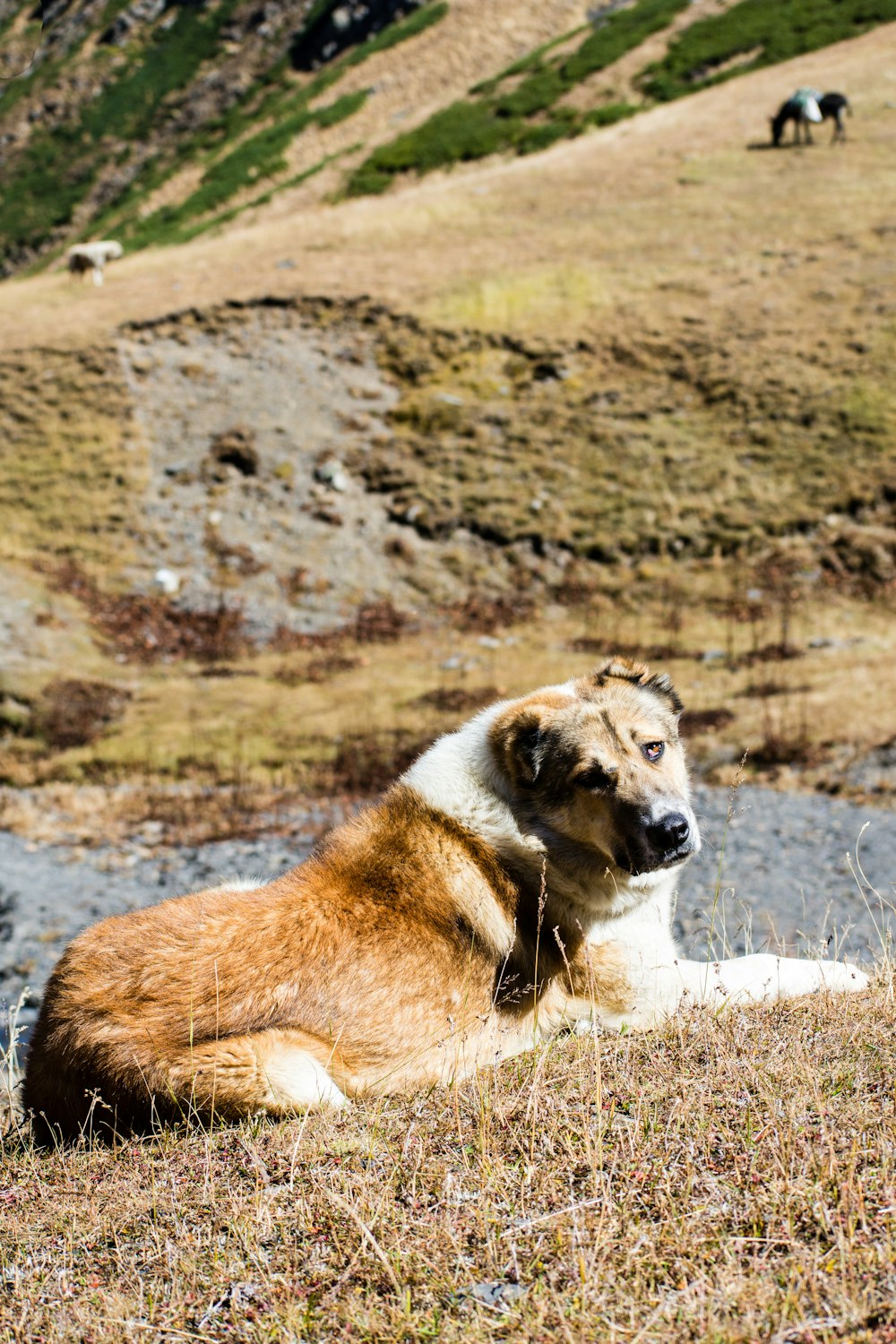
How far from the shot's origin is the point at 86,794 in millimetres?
15266

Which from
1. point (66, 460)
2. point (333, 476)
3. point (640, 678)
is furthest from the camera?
point (66, 460)

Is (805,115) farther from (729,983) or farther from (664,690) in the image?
(729,983)

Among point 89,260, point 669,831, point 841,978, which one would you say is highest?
point 89,260

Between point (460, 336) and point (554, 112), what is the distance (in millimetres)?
24414

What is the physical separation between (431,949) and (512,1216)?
1.47 metres

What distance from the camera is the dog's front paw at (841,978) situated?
519 cm

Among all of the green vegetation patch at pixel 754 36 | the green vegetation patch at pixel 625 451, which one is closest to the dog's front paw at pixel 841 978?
the green vegetation patch at pixel 625 451

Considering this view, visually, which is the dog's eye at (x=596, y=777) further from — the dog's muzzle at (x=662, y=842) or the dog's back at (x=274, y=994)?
the dog's back at (x=274, y=994)

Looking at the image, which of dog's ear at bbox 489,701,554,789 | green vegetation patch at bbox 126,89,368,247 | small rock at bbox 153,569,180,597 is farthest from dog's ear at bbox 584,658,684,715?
green vegetation patch at bbox 126,89,368,247

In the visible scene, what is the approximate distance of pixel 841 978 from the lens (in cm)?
527

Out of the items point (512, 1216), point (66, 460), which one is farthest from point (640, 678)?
point (66, 460)

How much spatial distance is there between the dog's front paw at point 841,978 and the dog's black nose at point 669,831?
4.25 feet

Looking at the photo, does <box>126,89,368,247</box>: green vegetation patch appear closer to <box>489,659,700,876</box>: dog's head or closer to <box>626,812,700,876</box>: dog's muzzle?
<box>489,659,700,876</box>: dog's head

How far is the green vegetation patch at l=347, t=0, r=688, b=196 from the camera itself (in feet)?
157
